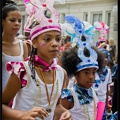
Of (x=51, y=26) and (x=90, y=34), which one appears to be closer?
(x=51, y=26)

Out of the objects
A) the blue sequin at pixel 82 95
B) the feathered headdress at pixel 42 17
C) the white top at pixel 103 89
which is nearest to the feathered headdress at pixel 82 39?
the blue sequin at pixel 82 95

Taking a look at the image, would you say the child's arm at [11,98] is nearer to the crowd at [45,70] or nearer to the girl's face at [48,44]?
the crowd at [45,70]

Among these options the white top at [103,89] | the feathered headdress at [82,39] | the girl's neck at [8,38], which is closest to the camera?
the feathered headdress at [82,39]

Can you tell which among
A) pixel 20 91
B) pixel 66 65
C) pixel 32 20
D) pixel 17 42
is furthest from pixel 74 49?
pixel 20 91

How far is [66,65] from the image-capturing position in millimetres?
2309

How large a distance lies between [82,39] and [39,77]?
0.53 meters

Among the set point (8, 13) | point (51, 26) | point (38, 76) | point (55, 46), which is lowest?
point (38, 76)

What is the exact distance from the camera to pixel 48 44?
5.35ft

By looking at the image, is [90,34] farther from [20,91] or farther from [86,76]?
[20,91]

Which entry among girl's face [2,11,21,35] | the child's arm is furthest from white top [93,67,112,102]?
the child's arm

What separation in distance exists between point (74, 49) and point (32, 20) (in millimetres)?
602

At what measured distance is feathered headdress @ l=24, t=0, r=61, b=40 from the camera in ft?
5.50

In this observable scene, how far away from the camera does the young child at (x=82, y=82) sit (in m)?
2.02

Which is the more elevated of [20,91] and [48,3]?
[48,3]
